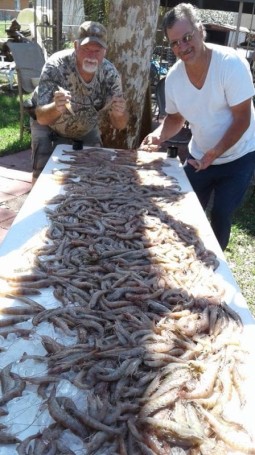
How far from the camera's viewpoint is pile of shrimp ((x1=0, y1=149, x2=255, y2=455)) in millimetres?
1370

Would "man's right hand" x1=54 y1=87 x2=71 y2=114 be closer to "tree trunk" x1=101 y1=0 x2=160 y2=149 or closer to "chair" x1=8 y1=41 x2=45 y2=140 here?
"tree trunk" x1=101 y1=0 x2=160 y2=149

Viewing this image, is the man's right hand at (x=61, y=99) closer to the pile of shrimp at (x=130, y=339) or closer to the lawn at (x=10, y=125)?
the pile of shrimp at (x=130, y=339)

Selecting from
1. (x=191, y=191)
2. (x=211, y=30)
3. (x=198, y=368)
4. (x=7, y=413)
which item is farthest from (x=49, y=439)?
(x=211, y=30)

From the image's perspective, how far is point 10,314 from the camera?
1.84 meters

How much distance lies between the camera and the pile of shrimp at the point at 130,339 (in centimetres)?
137

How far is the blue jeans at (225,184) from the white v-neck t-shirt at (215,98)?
0.07m

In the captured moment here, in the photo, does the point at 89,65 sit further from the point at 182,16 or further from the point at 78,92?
the point at 182,16

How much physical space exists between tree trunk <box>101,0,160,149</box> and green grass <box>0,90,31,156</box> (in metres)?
1.98

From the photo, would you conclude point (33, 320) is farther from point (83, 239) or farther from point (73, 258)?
point (83, 239)

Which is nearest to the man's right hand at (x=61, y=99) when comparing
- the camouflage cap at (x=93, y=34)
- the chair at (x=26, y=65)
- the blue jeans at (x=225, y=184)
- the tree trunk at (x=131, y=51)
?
the camouflage cap at (x=93, y=34)

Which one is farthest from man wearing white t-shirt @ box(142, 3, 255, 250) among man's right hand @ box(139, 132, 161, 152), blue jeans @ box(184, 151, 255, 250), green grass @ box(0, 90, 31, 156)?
green grass @ box(0, 90, 31, 156)

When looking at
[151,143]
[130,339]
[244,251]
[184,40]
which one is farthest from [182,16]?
[244,251]

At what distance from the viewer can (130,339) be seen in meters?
1.72

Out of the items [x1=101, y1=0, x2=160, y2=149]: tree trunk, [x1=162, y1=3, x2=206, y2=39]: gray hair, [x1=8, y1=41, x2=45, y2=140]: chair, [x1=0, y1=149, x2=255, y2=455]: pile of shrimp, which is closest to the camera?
[x1=0, y1=149, x2=255, y2=455]: pile of shrimp
